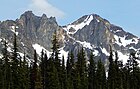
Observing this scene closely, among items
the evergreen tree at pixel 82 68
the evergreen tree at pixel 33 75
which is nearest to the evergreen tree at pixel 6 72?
the evergreen tree at pixel 33 75

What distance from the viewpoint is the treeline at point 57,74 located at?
77.8m

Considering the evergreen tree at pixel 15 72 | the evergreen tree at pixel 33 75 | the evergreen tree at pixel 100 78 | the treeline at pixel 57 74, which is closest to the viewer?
the evergreen tree at pixel 33 75

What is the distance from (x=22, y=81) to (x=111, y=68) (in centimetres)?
2269

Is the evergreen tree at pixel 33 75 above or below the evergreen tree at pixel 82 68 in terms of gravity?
below

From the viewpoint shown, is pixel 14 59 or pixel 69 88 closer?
pixel 14 59

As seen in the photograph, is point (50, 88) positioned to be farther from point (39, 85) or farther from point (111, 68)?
point (111, 68)

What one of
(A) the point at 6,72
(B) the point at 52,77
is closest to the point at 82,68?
(B) the point at 52,77

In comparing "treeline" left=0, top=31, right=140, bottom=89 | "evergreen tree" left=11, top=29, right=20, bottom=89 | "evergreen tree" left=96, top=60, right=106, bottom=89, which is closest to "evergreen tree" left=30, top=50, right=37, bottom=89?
"treeline" left=0, top=31, right=140, bottom=89

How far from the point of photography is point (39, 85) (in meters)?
74.9

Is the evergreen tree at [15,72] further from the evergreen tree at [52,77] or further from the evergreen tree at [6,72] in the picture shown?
the evergreen tree at [52,77]

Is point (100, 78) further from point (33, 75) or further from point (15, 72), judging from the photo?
point (33, 75)

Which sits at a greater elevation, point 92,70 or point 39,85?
point 92,70

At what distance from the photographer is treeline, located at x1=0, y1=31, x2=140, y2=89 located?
77812 millimetres

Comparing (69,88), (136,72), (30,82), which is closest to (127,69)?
(136,72)
